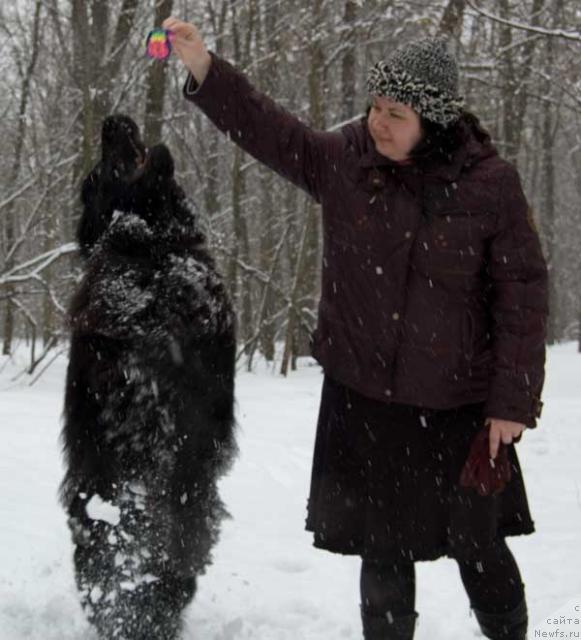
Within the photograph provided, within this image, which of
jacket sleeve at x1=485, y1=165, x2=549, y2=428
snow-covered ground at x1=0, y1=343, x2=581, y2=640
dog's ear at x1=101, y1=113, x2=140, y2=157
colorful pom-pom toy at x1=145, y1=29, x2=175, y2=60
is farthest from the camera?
snow-covered ground at x1=0, y1=343, x2=581, y2=640

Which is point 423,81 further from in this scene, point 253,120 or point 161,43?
point 161,43

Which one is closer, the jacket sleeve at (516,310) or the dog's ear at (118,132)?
the jacket sleeve at (516,310)

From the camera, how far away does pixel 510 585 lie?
245 cm

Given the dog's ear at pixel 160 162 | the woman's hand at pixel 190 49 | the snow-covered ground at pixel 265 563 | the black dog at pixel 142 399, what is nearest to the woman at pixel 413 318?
the woman's hand at pixel 190 49

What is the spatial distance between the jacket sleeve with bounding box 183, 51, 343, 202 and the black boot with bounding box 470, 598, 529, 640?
55.3 inches

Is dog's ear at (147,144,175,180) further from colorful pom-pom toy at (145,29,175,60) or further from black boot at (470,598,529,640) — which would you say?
black boot at (470,598,529,640)

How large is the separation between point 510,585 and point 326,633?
913 mm

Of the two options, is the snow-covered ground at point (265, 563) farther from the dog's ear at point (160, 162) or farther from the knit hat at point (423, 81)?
the knit hat at point (423, 81)

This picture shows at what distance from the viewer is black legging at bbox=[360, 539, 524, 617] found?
7.96 ft

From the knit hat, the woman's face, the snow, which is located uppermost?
A: the knit hat

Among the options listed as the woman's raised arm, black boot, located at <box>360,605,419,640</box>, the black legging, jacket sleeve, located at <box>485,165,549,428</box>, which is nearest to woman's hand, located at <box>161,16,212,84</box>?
the woman's raised arm

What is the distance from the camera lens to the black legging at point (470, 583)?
2426 mm

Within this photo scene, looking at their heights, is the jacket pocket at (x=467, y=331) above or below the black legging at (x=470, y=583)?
above

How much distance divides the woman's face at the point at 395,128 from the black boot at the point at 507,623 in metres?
1.42
